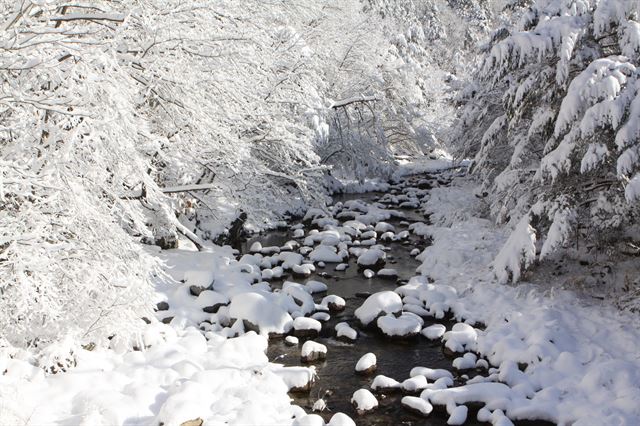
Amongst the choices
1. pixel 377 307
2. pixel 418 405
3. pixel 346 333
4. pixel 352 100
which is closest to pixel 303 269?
pixel 377 307

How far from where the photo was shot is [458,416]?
5.66 m

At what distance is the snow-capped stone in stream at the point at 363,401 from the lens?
586 cm

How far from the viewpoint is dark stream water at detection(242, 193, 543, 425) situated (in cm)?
584

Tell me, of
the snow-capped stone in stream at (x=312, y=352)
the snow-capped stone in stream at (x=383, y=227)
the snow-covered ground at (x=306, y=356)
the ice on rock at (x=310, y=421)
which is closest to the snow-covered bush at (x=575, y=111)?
the snow-covered ground at (x=306, y=356)

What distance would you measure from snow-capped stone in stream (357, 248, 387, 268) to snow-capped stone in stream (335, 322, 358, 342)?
10.6ft

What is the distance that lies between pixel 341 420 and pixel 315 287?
4.30m

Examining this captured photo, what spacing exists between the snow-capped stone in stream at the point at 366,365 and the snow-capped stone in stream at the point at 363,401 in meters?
0.64

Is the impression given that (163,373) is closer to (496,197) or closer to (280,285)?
(280,285)

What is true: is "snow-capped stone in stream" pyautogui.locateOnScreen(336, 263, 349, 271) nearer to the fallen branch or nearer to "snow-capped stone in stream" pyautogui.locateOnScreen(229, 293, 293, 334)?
"snow-capped stone in stream" pyautogui.locateOnScreen(229, 293, 293, 334)

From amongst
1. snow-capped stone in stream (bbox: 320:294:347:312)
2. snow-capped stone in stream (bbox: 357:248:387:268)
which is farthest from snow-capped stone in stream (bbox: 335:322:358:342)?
snow-capped stone in stream (bbox: 357:248:387:268)

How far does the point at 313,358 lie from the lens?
23.0 feet

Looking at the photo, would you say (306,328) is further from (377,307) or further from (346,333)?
(377,307)

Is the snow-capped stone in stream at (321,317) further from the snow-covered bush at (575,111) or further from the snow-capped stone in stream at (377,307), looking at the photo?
the snow-covered bush at (575,111)

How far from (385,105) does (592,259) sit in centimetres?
1219
